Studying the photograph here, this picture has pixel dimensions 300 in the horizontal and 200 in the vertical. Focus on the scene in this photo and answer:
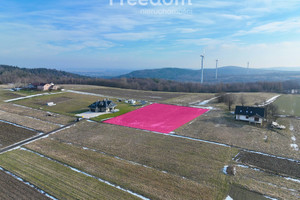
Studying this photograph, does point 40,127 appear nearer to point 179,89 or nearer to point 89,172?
point 89,172

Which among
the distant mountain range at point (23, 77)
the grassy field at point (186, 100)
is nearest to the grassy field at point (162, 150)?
the grassy field at point (186, 100)

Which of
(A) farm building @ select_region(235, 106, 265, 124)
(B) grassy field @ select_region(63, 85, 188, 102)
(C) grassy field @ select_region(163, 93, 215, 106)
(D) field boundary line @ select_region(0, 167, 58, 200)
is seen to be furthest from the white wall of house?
(D) field boundary line @ select_region(0, 167, 58, 200)

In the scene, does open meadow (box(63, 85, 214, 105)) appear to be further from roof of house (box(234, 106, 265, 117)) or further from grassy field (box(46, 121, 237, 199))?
grassy field (box(46, 121, 237, 199))

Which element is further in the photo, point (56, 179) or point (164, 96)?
point (164, 96)

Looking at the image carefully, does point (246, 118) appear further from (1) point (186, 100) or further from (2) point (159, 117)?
(1) point (186, 100)

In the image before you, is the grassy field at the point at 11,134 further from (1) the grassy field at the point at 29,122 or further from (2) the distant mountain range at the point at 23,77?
(2) the distant mountain range at the point at 23,77

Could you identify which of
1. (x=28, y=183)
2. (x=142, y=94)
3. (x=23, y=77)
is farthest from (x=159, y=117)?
(x=23, y=77)

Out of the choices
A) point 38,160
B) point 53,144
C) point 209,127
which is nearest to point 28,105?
point 53,144
